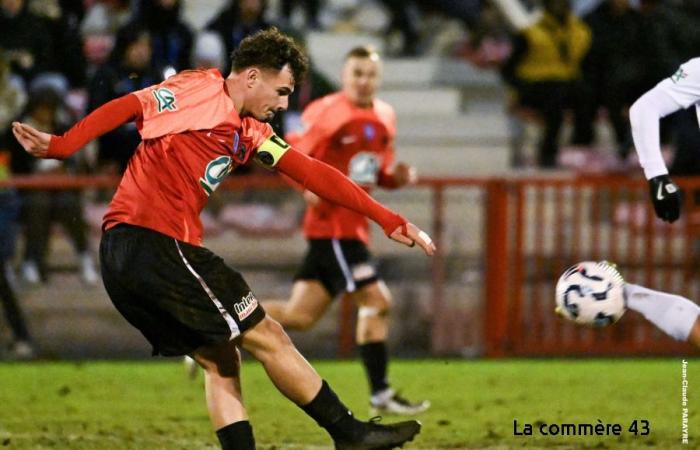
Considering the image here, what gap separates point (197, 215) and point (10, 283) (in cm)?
597

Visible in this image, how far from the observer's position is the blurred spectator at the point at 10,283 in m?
12.5

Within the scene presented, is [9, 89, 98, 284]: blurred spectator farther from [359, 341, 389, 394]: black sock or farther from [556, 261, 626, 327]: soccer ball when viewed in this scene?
[556, 261, 626, 327]: soccer ball

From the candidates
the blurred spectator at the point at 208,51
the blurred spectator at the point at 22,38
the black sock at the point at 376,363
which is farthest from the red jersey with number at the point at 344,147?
the blurred spectator at the point at 22,38

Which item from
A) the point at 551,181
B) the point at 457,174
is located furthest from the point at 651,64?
the point at 551,181

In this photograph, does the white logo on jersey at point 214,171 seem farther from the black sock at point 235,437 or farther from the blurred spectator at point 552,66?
the blurred spectator at point 552,66

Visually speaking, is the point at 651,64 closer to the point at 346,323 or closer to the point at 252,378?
the point at 346,323

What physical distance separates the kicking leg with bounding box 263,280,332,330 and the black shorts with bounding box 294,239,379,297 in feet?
0.19

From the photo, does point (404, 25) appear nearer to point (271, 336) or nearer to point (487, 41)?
point (487, 41)

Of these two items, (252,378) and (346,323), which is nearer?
(252,378)

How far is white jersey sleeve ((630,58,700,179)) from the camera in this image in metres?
7.82

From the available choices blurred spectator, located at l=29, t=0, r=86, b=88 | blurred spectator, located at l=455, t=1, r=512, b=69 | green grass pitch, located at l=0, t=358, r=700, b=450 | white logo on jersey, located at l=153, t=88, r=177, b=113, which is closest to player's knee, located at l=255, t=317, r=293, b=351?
white logo on jersey, located at l=153, t=88, r=177, b=113

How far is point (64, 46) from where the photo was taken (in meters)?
15.1

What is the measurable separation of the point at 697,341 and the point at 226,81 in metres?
2.70

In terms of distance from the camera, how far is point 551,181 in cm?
1307
